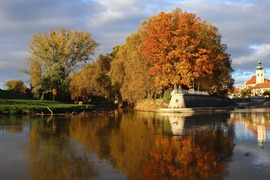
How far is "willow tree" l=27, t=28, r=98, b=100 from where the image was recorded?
63.7 metres

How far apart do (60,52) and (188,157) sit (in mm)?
56514

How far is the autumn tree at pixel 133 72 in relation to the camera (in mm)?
51125

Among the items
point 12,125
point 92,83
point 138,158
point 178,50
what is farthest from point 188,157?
point 92,83

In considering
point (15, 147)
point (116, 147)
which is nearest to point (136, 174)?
point (116, 147)

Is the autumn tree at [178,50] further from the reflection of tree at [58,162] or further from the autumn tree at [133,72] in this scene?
the reflection of tree at [58,162]

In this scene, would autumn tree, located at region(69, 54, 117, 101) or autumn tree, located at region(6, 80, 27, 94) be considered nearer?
autumn tree, located at region(69, 54, 117, 101)

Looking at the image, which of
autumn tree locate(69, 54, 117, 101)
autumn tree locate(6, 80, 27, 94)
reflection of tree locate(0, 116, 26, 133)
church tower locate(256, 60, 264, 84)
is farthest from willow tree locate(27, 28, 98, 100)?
church tower locate(256, 60, 264, 84)

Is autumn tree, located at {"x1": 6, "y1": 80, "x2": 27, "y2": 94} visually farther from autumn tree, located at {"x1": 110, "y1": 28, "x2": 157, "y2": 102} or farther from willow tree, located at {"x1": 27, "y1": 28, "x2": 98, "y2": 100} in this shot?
autumn tree, located at {"x1": 110, "y1": 28, "x2": 157, "y2": 102}

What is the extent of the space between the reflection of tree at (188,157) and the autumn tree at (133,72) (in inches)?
1395

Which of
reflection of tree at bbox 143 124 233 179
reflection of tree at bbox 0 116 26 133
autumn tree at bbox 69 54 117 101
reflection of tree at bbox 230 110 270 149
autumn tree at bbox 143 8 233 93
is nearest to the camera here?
reflection of tree at bbox 143 124 233 179

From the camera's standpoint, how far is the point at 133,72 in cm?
5241

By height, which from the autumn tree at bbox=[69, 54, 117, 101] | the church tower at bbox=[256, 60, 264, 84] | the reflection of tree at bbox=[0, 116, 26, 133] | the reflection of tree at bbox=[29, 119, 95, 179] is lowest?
the reflection of tree at bbox=[29, 119, 95, 179]

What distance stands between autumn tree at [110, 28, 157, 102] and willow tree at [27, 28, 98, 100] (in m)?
9.74

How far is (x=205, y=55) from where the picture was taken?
43.7m
